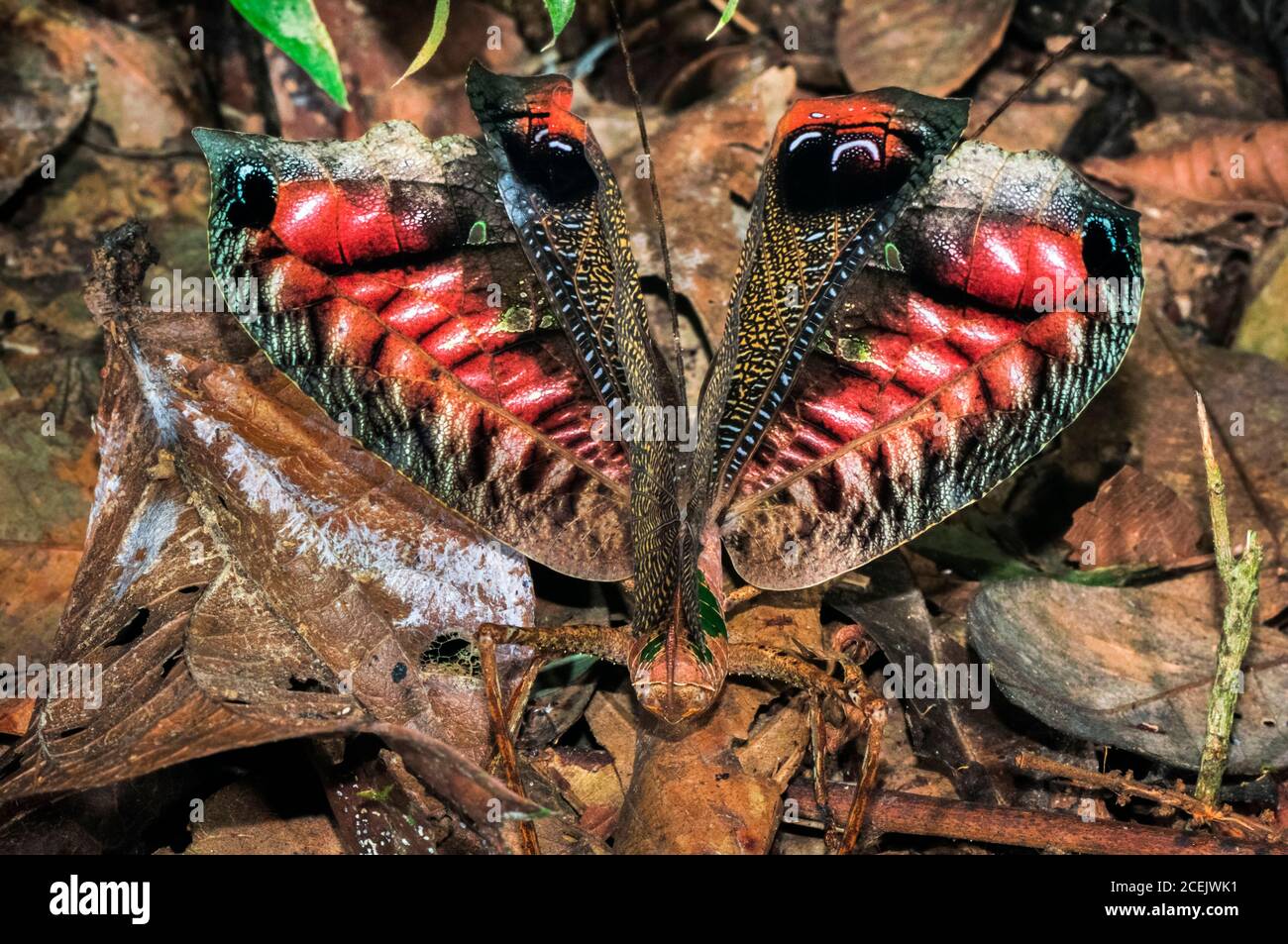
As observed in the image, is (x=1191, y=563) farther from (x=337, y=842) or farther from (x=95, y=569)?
(x=95, y=569)

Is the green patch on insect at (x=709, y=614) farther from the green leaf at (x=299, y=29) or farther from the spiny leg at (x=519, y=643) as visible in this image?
A: the green leaf at (x=299, y=29)

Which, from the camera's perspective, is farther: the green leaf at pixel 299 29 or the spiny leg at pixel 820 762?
the spiny leg at pixel 820 762

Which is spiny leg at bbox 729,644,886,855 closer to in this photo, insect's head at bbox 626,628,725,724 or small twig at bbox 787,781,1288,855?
small twig at bbox 787,781,1288,855

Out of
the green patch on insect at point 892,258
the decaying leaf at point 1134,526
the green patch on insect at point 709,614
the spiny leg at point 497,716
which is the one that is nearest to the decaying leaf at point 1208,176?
the decaying leaf at point 1134,526

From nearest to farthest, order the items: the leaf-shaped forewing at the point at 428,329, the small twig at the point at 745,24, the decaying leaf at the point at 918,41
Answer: the leaf-shaped forewing at the point at 428,329 < the decaying leaf at the point at 918,41 < the small twig at the point at 745,24

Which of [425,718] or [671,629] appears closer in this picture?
[671,629]

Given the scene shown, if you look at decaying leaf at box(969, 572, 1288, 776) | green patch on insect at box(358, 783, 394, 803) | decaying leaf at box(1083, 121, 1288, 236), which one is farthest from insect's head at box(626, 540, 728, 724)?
decaying leaf at box(1083, 121, 1288, 236)

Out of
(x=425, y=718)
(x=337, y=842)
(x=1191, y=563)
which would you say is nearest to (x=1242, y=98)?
(x=1191, y=563)
